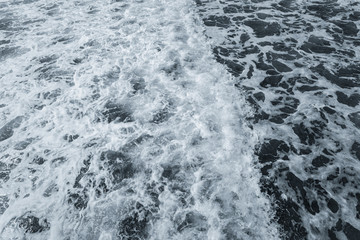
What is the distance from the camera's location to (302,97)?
692cm

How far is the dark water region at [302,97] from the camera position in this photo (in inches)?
185

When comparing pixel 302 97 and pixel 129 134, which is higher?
pixel 302 97

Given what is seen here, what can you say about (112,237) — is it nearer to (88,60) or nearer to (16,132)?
(16,132)

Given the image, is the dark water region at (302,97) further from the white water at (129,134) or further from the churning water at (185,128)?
the white water at (129,134)

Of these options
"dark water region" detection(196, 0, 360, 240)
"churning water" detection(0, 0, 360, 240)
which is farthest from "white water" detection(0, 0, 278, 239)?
"dark water region" detection(196, 0, 360, 240)

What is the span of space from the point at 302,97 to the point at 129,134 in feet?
15.5

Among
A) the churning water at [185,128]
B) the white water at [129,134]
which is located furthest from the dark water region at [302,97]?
the white water at [129,134]

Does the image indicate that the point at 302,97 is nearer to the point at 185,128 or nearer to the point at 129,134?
the point at 185,128

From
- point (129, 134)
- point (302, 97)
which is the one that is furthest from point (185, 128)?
point (302, 97)

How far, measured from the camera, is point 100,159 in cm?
570

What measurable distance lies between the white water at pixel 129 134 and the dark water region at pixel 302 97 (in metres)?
0.50

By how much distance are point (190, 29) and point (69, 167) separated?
7259 millimetres

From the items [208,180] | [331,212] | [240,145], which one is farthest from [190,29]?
[331,212]

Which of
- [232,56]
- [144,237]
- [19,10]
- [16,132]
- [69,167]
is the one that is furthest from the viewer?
[19,10]
